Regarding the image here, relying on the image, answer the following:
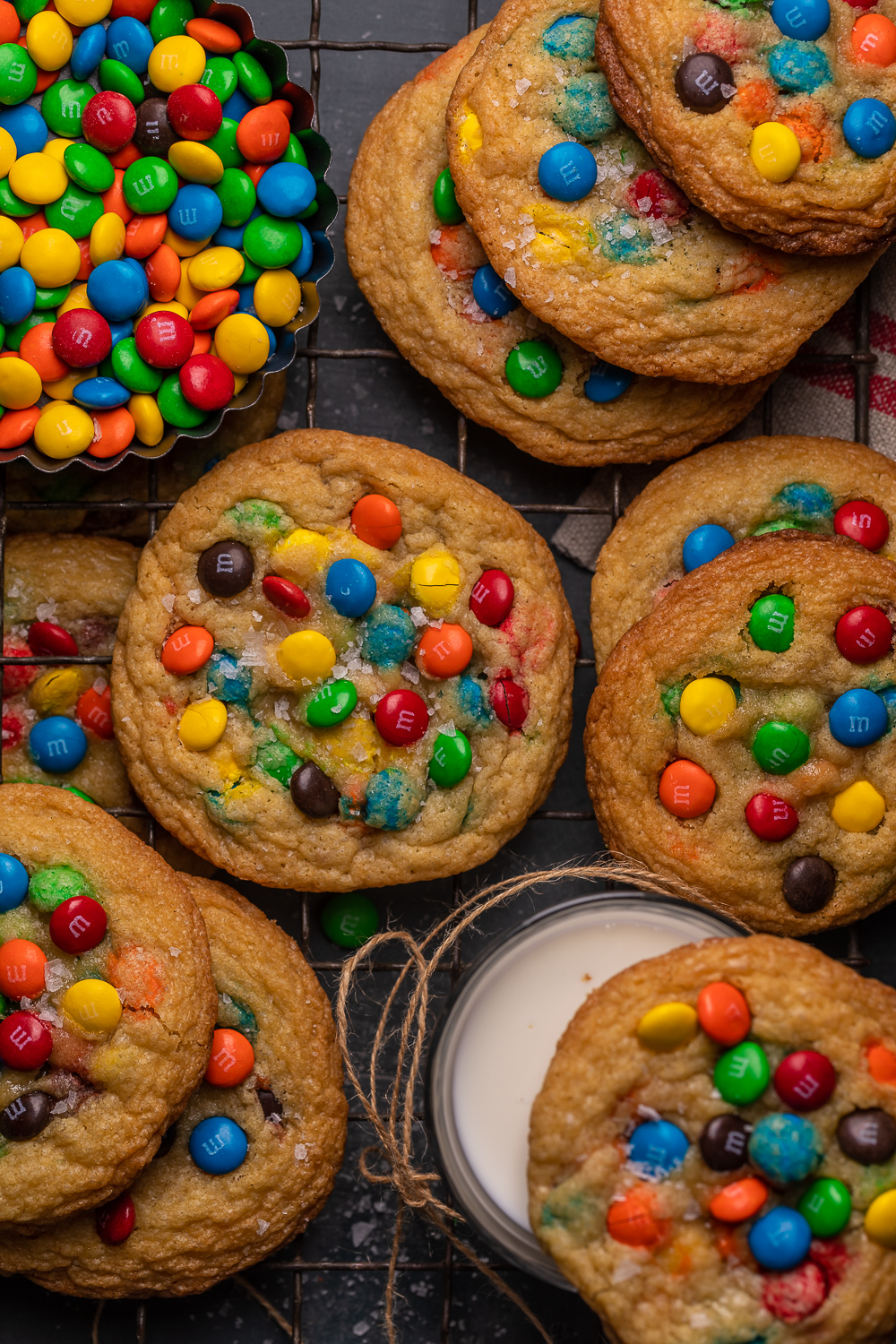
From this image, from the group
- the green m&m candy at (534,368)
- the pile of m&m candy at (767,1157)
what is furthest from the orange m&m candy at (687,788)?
the green m&m candy at (534,368)

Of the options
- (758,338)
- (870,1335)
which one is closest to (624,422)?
(758,338)

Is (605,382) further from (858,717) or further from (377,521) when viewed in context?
(858,717)

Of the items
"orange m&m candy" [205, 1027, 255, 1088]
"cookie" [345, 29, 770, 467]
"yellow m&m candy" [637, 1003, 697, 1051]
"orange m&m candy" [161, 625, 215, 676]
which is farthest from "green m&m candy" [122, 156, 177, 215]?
"yellow m&m candy" [637, 1003, 697, 1051]

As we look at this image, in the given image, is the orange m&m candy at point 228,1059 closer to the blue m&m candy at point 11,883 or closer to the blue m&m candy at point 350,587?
the blue m&m candy at point 11,883

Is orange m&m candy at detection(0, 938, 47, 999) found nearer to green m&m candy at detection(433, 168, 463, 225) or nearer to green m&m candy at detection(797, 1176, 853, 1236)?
green m&m candy at detection(797, 1176, 853, 1236)

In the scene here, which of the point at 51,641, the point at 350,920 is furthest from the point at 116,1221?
the point at 51,641

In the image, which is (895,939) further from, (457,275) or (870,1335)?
(457,275)
